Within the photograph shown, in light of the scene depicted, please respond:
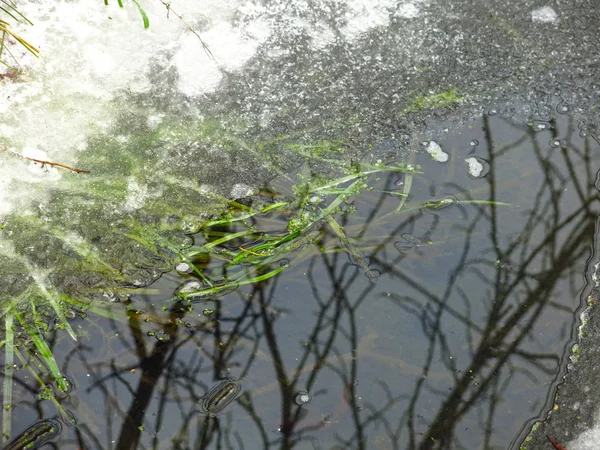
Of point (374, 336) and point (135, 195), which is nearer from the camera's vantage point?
point (374, 336)

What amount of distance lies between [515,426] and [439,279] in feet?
1.87

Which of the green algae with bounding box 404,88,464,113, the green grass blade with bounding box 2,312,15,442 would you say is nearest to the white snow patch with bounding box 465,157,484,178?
the green algae with bounding box 404,88,464,113

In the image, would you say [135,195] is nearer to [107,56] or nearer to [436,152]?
[107,56]

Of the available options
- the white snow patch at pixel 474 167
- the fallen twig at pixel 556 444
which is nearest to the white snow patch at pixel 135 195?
the white snow patch at pixel 474 167

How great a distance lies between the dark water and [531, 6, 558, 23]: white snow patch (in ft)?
2.39

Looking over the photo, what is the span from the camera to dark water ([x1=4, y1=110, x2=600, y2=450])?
6.38 feet

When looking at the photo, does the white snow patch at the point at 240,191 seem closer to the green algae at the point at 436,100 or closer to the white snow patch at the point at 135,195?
the white snow patch at the point at 135,195

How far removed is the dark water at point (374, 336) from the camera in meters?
1.94

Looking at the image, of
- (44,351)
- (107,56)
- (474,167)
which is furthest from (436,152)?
(44,351)

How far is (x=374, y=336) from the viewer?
2.07 meters

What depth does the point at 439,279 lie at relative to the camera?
2.16m

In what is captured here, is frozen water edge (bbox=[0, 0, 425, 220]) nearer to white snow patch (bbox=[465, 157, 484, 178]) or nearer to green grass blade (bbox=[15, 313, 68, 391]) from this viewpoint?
green grass blade (bbox=[15, 313, 68, 391])

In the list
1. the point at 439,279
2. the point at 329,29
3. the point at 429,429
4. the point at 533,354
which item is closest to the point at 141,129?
the point at 329,29

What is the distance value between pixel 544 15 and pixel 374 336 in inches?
66.8
